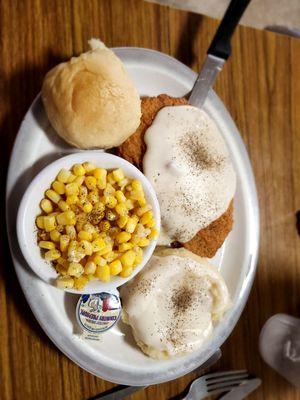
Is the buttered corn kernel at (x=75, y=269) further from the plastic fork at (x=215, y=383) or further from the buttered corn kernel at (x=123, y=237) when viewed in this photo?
the plastic fork at (x=215, y=383)

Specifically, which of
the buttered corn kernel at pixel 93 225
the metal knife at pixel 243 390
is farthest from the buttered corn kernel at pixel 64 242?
the metal knife at pixel 243 390

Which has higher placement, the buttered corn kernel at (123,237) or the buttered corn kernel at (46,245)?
the buttered corn kernel at (46,245)

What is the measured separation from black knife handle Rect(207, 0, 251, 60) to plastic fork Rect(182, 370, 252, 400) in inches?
44.7

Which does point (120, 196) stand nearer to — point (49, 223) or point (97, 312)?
point (49, 223)

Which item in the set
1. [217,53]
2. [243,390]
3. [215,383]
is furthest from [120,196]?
[243,390]

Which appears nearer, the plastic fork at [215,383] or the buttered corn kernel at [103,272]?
the buttered corn kernel at [103,272]

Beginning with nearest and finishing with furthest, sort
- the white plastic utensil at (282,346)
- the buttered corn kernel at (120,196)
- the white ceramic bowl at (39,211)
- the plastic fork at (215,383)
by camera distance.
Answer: the white ceramic bowl at (39,211) → the buttered corn kernel at (120,196) → the plastic fork at (215,383) → the white plastic utensil at (282,346)

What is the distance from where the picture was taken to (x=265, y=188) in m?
2.03

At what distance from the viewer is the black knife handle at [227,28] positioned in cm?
160

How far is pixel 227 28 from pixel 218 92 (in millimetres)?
316

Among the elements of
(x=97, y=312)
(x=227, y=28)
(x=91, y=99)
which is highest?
(x=227, y=28)

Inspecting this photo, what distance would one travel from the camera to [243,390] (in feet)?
6.41

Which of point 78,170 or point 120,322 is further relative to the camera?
point 120,322

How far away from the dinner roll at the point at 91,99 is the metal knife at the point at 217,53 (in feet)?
0.96
